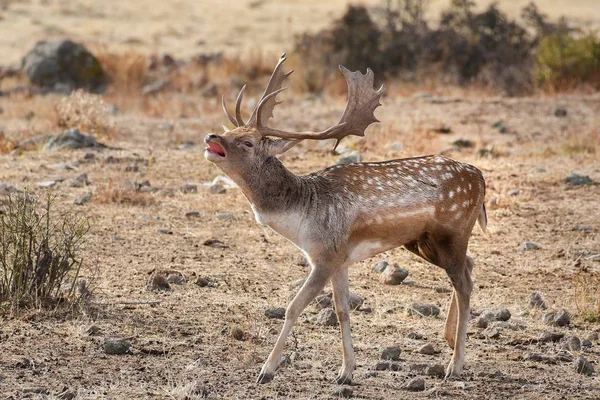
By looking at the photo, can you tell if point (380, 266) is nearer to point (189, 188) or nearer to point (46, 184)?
point (189, 188)

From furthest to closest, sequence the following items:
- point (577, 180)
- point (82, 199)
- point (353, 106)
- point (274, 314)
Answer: point (577, 180)
point (82, 199)
point (274, 314)
point (353, 106)

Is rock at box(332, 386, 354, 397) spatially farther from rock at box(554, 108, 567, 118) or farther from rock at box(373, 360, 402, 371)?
rock at box(554, 108, 567, 118)

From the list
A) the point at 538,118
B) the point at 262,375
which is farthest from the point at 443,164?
the point at 538,118

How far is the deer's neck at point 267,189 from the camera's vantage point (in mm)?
7660

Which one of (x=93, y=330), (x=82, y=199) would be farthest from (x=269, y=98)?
(x=82, y=199)

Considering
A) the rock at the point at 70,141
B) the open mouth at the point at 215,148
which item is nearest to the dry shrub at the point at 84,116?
the rock at the point at 70,141

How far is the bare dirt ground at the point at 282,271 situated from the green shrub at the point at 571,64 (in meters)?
1.42

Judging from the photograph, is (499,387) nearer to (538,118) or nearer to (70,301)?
(70,301)

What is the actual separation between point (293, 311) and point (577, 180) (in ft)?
23.7

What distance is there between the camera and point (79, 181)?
44.0 feet

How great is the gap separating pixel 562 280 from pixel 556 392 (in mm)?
3085

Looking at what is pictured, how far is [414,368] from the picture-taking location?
308 inches

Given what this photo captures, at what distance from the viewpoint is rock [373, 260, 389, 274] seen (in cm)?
1051

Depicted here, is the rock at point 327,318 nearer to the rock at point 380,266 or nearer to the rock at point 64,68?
the rock at point 380,266
